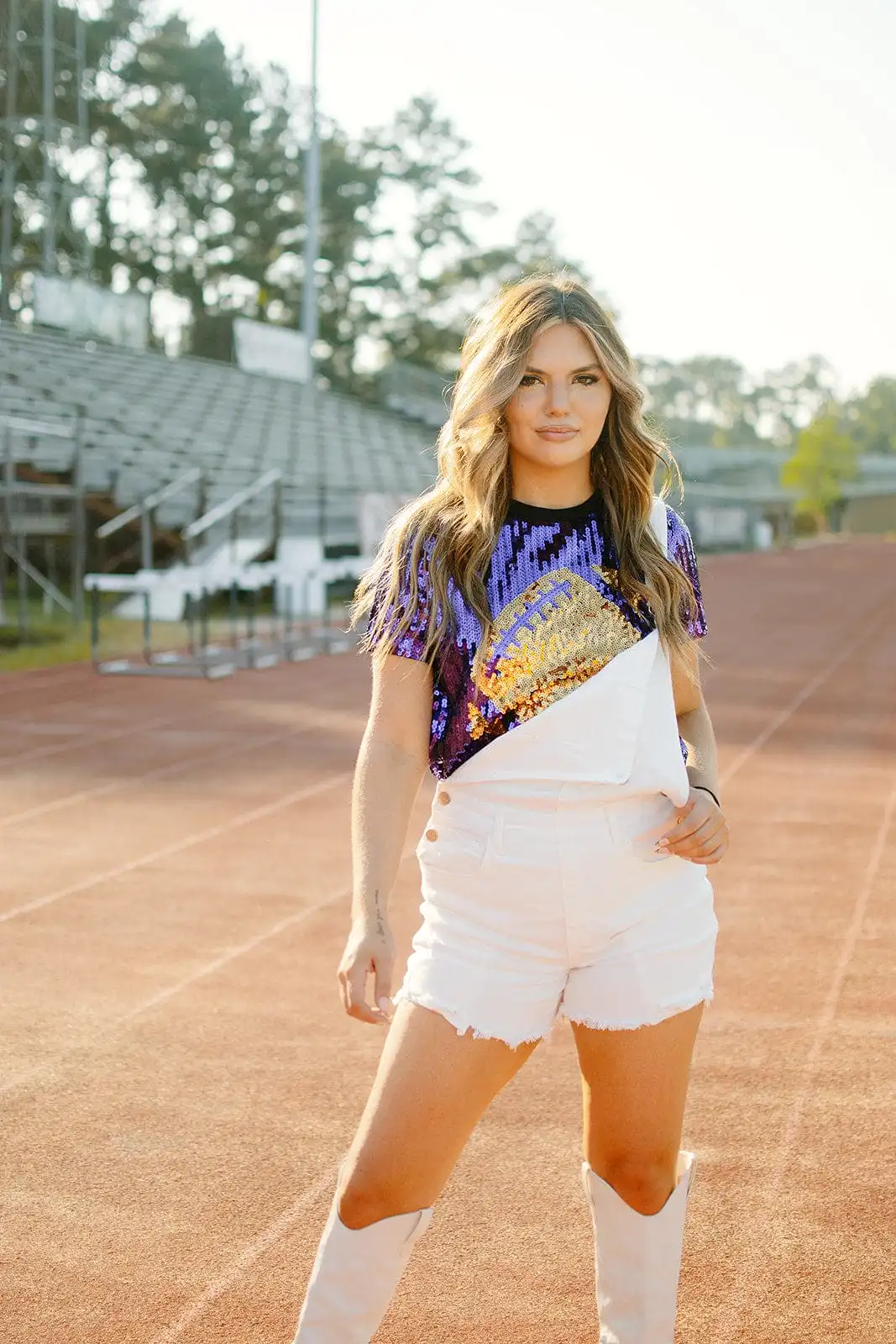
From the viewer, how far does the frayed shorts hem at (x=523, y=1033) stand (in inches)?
91.2

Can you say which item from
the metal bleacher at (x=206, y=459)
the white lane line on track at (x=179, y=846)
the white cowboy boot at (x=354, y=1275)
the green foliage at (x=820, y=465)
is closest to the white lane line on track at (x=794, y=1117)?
the white cowboy boot at (x=354, y=1275)

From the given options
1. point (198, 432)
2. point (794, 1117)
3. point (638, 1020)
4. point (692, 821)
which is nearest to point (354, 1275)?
point (638, 1020)

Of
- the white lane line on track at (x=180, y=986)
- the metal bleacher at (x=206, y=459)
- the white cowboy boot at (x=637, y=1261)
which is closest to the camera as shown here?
the white cowboy boot at (x=637, y=1261)

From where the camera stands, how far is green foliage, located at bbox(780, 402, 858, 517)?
83.0 meters

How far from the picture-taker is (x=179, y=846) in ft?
24.7

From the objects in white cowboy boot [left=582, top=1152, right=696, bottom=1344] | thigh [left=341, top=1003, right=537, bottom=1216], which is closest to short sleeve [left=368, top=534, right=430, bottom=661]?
thigh [left=341, top=1003, right=537, bottom=1216]

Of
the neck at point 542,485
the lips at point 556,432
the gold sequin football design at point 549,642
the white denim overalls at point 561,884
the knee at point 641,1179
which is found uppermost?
the lips at point 556,432

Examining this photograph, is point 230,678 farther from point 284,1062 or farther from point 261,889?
point 284,1062

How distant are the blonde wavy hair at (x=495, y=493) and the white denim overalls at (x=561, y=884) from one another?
168mm

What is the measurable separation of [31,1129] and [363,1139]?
6.71ft

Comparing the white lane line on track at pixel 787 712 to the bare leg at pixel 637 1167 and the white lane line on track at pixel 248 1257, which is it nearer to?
the white lane line on track at pixel 248 1257

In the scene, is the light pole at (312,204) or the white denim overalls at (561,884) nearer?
the white denim overalls at (561,884)

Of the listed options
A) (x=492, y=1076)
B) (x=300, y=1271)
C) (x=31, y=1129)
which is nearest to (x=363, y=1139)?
(x=492, y=1076)

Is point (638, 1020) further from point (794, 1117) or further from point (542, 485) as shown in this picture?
point (794, 1117)
